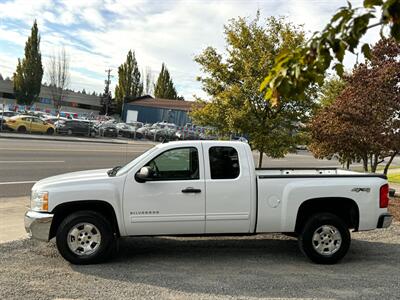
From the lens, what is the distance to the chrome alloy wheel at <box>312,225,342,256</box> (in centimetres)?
619

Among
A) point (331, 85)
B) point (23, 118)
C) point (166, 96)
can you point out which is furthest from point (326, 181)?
point (166, 96)

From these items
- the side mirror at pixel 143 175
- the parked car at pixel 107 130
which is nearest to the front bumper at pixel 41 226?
the side mirror at pixel 143 175

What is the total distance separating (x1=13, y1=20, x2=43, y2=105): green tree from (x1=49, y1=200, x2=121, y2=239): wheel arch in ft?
209

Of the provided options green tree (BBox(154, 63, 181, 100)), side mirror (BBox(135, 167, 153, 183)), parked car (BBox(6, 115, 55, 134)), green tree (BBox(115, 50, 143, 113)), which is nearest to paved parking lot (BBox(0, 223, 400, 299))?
side mirror (BBox(135, 167, 153, 183))

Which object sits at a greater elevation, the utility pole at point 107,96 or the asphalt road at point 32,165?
the utility pole at point 107,96

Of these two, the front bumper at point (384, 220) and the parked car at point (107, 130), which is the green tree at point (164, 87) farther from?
the front bumper at point (384, 220)

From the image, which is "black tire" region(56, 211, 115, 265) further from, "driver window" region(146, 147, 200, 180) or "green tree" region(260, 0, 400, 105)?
"green tree" region(260, 0, 400, 105)

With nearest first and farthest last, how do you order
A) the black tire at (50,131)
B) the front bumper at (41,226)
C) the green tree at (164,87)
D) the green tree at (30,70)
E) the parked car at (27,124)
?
the front bumper at (41,226) < the parked car at (27,124) < the black tire at (50,131) < the green tree at (30,70) < the green tree at (164,87)

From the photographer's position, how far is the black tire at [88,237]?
5.74 m

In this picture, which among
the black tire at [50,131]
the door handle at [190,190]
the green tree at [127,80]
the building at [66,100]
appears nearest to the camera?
the door handle at [190,190]

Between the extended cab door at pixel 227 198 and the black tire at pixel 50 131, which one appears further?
the black tire at pixel 50 131

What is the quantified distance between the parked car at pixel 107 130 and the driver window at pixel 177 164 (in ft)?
125

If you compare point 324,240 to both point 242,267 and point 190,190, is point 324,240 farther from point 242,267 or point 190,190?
point 190,190

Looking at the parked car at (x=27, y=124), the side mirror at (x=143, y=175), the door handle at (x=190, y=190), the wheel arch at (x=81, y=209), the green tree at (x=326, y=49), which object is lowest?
the wheel arch at (x=81, y=209)
